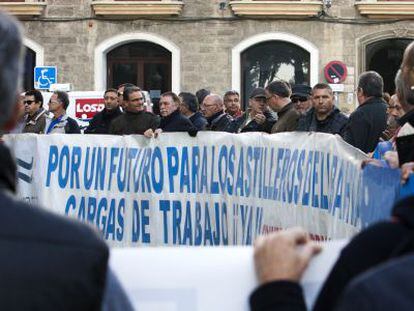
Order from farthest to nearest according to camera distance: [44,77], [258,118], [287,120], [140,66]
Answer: [140,66] < [44,77] < [258,118] < [287,120]

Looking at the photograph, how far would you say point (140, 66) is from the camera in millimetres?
30453

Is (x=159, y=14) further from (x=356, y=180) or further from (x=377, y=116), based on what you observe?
(x=356, y=180)

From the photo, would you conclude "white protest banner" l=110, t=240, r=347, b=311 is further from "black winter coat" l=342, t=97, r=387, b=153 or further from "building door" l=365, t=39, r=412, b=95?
"building door" l=365, t=39, r=412, b=95

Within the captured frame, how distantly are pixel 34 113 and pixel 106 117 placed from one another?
4.38ft

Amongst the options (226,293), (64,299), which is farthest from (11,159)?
(226,293)

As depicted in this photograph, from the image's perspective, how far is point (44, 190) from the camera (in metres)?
10.6

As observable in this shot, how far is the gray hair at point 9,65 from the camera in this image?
213 cm

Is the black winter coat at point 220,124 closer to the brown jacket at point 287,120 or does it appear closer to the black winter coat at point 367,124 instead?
the brown jacket at point 287,120

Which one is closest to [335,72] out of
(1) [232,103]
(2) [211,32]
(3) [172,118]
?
(2) [211,32]

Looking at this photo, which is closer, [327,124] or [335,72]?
[327,124]

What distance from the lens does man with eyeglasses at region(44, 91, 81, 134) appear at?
13.0 meters

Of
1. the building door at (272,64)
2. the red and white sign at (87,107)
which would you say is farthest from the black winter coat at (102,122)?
the building door at (272,64)

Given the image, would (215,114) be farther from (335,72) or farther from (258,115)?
(335,72)

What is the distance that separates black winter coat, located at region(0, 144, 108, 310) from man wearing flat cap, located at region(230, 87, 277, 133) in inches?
343
